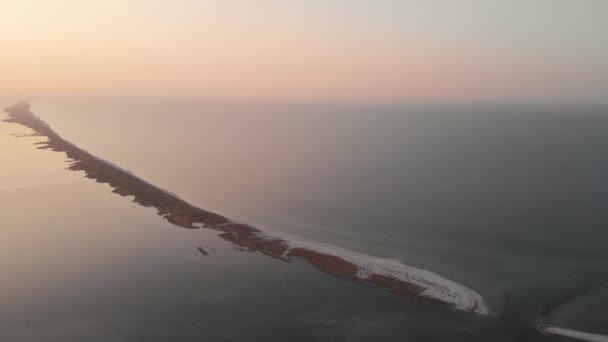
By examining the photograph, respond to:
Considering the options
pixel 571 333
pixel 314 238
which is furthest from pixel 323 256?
pixel 571 333

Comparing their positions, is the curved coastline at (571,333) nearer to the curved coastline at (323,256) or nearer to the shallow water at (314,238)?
the shallow water at (314,238)

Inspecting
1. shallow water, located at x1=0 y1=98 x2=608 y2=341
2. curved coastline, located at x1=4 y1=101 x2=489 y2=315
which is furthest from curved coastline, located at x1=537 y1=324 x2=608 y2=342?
curved coastline, located at x1=4 y1=101 x2=489 y2=315

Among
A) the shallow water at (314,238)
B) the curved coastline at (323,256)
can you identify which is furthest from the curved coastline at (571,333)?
the curved coastline at (323,256)

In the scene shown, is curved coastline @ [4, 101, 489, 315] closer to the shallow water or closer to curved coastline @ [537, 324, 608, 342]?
the shallow water

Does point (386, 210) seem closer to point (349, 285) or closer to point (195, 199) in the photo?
point (349, 285)

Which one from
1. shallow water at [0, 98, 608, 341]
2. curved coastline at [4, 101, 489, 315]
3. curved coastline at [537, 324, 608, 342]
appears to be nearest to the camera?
curved coastline at [537, 324, 608, 342]

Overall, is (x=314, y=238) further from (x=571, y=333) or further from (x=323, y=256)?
(x=571, y=333)

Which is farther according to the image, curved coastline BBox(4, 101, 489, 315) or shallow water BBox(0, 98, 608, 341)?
curved coastline BBox(4, 101, 489, 315)
